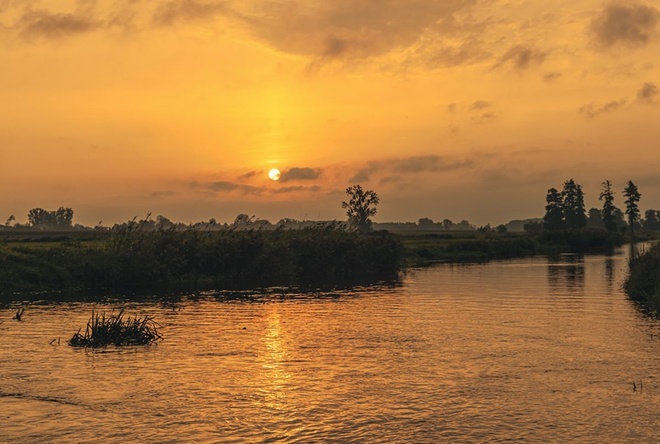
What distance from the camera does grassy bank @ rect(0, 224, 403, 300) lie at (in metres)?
61.7

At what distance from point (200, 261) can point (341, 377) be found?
1826 inches

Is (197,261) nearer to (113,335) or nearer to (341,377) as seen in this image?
(113,335)

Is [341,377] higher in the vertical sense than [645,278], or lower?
lower

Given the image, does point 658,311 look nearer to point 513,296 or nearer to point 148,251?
point 513,296

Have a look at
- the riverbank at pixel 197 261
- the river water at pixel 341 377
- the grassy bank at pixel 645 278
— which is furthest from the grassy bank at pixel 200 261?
the grassy bank at pixel 645 278

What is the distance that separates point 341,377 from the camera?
2666 centimetres

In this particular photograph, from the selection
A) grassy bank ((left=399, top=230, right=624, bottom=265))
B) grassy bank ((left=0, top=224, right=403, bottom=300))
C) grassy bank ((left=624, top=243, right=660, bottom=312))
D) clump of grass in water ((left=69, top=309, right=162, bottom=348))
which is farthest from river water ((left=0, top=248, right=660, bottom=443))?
grassy bank ((left=399, top=230, right=624, bottom=265))

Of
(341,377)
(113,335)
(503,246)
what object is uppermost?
(503,246)

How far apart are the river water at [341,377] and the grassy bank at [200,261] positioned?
14.0 metres

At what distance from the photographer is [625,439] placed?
62.8 feet

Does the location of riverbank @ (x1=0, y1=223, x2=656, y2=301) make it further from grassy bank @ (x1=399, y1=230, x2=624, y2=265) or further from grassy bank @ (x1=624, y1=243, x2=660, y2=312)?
grassy bank @ (x1=624, y1=243, x2=660, y2=312)

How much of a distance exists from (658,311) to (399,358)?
893 inches

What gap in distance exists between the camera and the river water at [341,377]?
2020 cm

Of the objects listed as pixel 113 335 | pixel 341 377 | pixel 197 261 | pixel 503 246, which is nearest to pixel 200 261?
pixel 197 261
